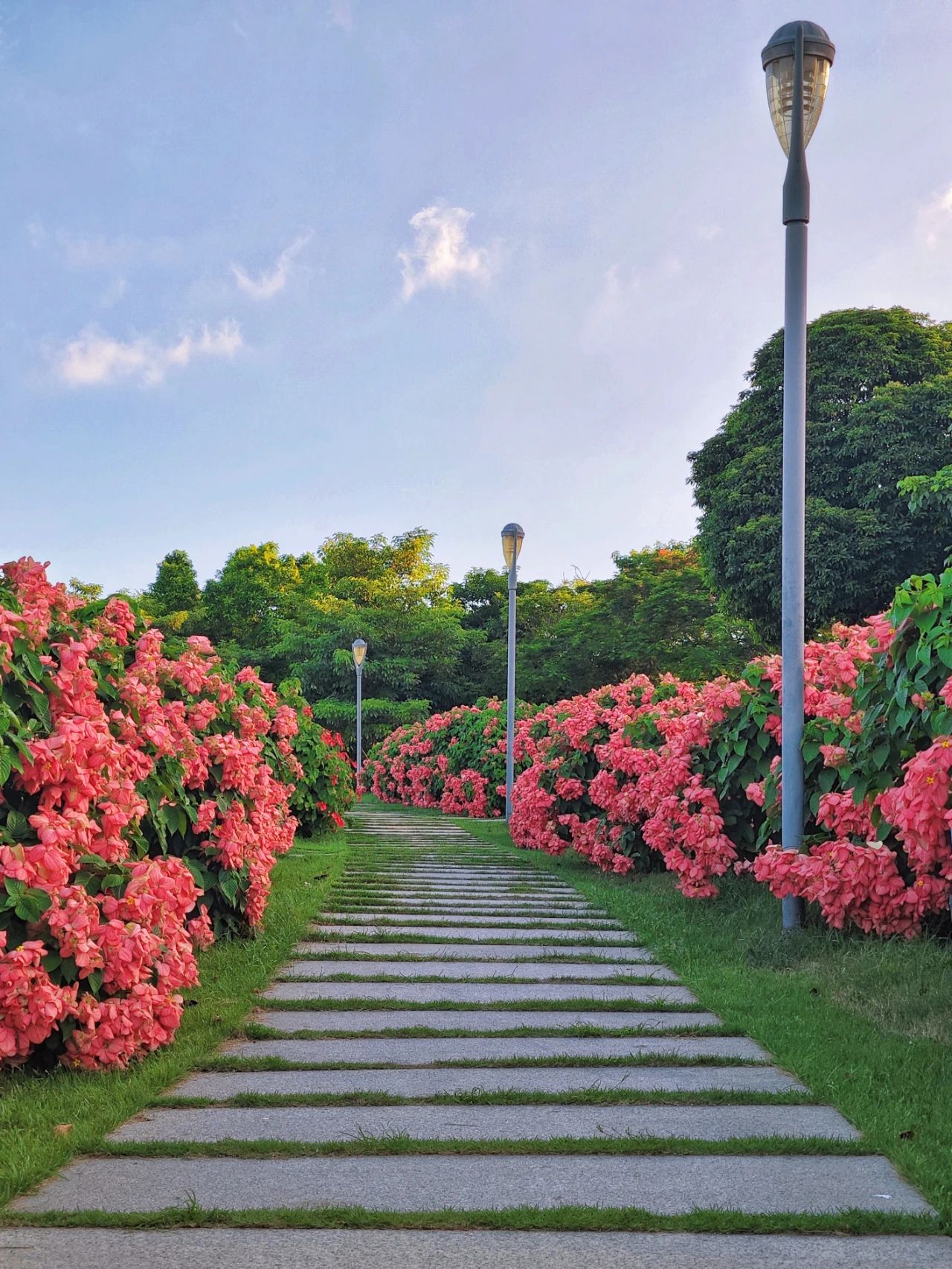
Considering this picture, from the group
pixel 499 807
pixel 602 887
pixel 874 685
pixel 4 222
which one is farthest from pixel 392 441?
pixel 874 685

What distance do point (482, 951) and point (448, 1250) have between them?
3441mm

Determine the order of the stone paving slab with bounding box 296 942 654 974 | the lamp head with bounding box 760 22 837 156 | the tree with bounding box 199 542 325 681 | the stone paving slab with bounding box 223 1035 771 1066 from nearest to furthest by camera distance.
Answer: the stone paving slab with bounding box 223 1035 771 1066 → the stone paving slab with bounding box 296 942 654 974 → the lamp head with bounding box 760 22 837 156 → the tree with bounding box 199 542 325 681

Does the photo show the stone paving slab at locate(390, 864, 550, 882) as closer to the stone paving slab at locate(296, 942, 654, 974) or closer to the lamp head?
the stone paving slab at locate(296, 942, 654, 974)

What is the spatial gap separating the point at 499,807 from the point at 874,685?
12197 mm

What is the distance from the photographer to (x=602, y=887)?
8.00 meters

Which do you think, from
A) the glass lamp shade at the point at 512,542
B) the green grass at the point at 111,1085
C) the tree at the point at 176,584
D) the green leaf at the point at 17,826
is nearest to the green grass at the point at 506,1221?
the green grass at the point at 111,1085

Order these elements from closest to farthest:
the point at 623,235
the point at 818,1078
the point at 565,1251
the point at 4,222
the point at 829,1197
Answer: the point at 565,1251 → the point at 829,1197 → the point at 818,1078 → the point at 4,222 → the point at 623,235

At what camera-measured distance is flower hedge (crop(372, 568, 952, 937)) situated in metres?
4.45

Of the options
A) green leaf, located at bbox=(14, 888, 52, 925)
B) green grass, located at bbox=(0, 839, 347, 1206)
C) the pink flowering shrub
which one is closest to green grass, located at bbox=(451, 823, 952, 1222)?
green grass, located at bbox=(0, 839, 347, 1206)

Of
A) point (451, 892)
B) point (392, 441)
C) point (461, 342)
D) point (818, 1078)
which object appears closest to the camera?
point (818, 1078)

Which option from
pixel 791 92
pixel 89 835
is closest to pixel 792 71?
pixel 791 92

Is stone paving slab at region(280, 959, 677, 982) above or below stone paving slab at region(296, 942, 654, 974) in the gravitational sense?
above

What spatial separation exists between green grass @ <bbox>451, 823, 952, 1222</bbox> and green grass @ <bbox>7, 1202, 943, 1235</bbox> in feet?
0.66

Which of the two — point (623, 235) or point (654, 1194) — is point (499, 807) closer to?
point (623, 235)
